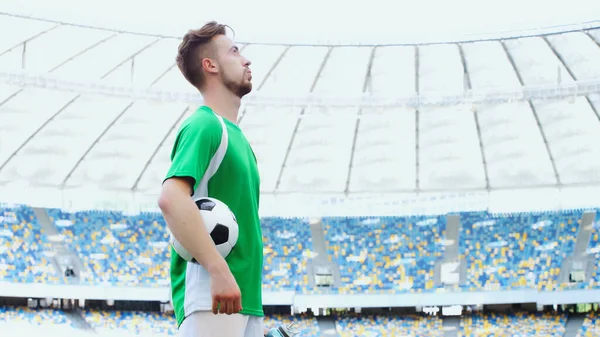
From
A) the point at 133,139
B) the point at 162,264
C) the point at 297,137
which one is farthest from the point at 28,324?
the point at 297,137

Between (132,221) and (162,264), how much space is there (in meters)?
2.30

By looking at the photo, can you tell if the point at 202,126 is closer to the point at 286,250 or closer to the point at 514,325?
the point at 286,250

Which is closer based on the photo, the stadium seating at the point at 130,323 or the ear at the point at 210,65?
the ear at the point at 210,65

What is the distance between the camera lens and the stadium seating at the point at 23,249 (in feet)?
105

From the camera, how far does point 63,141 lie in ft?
84.1

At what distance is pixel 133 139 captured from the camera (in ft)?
84.6

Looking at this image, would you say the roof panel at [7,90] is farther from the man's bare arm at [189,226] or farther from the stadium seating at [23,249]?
the man's bare arm at [189,226]

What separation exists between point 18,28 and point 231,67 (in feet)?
60.6

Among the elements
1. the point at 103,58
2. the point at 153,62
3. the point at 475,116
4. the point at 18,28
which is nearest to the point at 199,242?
the point at 18,28

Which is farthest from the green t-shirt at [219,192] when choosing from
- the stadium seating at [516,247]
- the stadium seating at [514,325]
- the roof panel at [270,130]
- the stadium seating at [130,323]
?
the stadium seating at [516,247]

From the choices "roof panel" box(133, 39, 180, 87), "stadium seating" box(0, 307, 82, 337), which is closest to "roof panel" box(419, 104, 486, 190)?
"roof panel" box(133, 39, 180, 87)

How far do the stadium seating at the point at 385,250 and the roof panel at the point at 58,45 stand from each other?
50.1 feet

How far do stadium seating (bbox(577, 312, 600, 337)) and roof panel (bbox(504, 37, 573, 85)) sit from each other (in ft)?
40.7

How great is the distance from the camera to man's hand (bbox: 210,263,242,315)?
2527 millimetres
